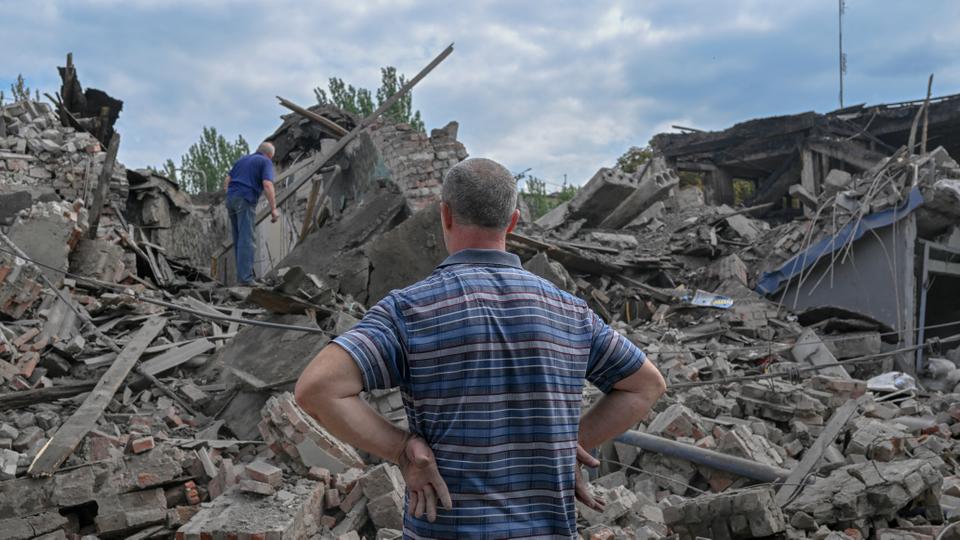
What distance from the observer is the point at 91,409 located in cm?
568

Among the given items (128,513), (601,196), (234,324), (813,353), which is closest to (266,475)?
(128,513)

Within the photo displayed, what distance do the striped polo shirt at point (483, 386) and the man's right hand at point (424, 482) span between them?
3 cm

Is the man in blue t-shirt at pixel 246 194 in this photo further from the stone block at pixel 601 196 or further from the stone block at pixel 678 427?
the stone block at pixel 678 427

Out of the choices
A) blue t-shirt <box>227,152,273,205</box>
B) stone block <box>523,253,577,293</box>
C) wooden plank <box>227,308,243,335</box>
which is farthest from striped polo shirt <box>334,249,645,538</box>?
blue t-shirt <box>227,152,273,205</box>

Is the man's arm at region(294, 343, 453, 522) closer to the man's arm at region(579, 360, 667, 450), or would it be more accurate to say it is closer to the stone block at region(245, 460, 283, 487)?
the man's arm at region(579, 360, 667, 450)

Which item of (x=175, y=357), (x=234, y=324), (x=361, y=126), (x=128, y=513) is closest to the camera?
(x=128, y=513)

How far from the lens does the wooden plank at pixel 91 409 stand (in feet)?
16.0

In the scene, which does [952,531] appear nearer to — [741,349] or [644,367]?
[644,367]

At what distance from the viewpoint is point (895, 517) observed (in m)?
4.72

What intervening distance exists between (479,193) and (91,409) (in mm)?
4820

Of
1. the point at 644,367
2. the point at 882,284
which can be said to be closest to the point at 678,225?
the point at 882,284

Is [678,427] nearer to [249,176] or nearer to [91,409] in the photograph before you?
[91,409]

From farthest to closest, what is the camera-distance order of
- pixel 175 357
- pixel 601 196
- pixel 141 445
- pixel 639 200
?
pixel 639 200 < pixel 601 196 < pixel 175 357 < pixel 141 445

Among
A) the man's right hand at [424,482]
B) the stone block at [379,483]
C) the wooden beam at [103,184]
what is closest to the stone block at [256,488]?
the stone block at [379,483]
